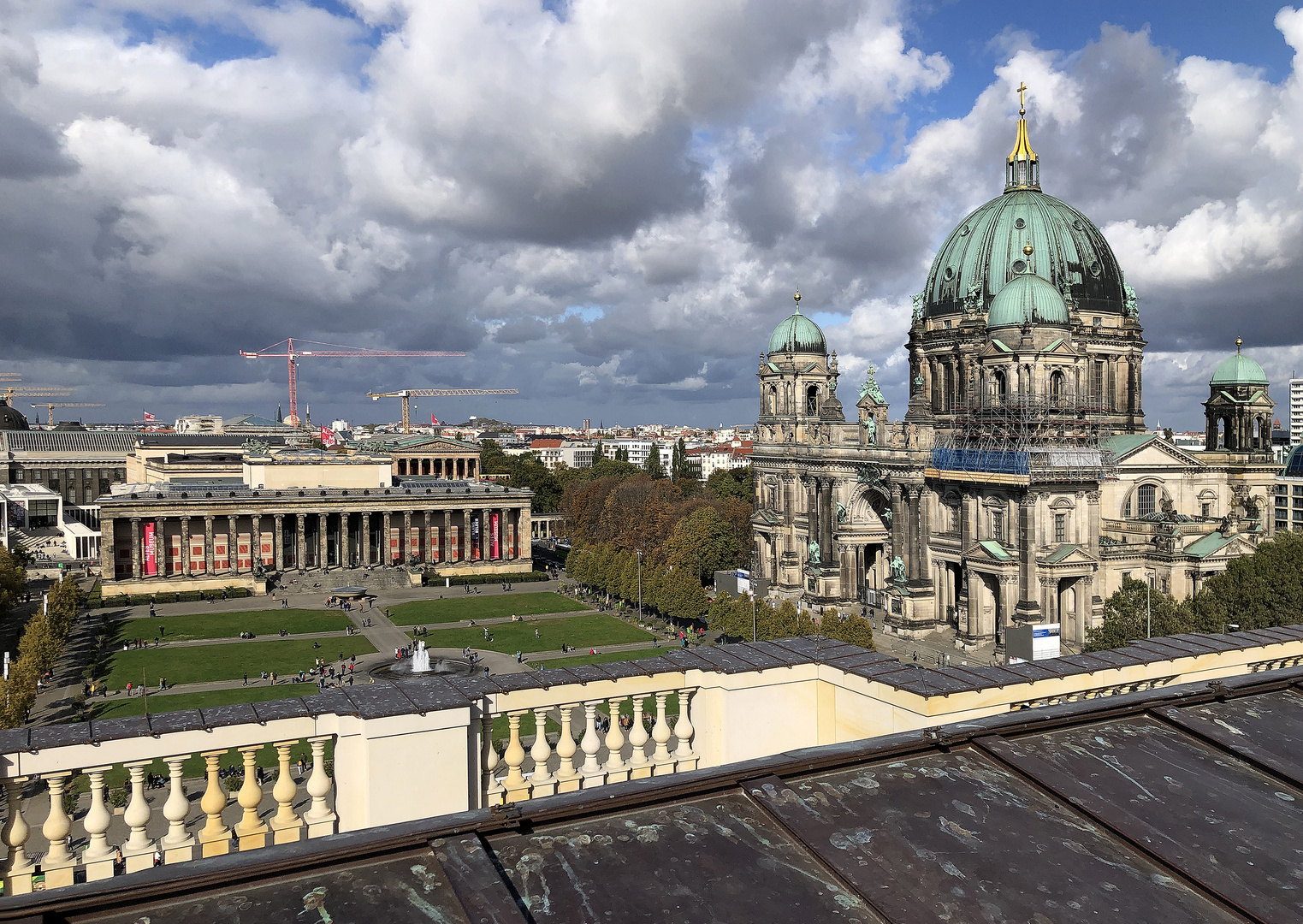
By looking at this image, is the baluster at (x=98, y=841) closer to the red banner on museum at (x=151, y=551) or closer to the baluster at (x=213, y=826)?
the baluster at (x=213, y=826)

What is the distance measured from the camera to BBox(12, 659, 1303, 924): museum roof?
774 cm

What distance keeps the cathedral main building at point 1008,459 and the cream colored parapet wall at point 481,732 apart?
61.4 meters

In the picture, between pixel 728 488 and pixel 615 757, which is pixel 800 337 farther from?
pixel 615 757

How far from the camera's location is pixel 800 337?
10731 centimetres

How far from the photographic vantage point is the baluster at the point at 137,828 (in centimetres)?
1092

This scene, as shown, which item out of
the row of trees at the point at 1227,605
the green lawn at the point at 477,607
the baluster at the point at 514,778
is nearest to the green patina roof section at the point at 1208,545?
the row of trees at the point at 1227,605

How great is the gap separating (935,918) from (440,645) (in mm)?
77036

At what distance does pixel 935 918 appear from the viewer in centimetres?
795

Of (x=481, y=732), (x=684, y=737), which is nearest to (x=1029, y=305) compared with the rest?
(x=684, y=737)

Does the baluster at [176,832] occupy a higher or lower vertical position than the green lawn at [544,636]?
higher

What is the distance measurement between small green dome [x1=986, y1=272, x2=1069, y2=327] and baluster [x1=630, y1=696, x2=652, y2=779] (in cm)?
7351

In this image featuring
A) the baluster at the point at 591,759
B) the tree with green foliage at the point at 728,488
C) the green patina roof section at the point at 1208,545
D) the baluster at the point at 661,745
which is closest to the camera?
the baluster at the point at 591,759

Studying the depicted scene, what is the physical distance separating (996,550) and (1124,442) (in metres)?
18.7

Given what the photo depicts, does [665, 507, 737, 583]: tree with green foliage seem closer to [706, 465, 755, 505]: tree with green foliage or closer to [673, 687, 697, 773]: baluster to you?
[706, 465, 755, 505]: tree with green foliage
